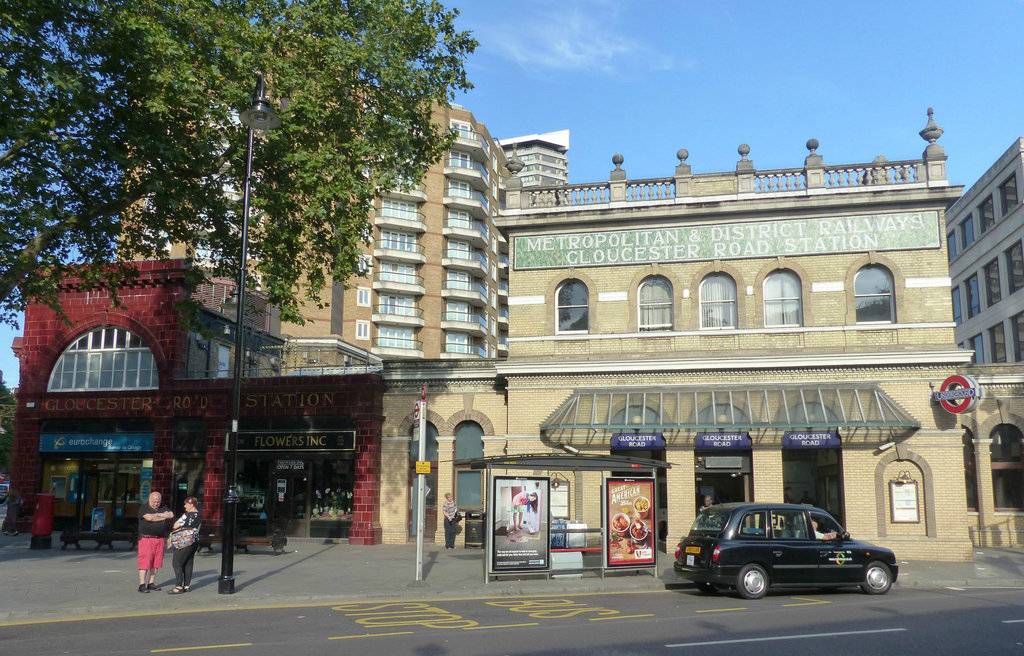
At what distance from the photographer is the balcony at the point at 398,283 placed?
2331 inches

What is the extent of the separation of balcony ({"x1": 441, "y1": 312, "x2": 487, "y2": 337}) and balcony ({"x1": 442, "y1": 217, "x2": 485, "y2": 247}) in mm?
5759

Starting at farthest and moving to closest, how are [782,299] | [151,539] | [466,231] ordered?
[466,231]
[782,299]
[151,539]

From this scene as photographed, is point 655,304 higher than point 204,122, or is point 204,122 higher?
point 204,122

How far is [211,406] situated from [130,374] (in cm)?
364

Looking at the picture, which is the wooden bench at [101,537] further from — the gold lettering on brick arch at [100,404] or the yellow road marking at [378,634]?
the yellow road marking at [378,634]

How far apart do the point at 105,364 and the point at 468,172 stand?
38620 millimetres

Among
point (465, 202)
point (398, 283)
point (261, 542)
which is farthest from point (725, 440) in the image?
Answer: point (465, 202)

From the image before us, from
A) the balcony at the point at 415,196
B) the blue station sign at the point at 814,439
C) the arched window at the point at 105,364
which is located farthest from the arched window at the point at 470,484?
the balcony at the point at 415,196

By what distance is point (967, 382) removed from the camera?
2134 cm

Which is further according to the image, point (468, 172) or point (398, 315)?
point (468, 172)

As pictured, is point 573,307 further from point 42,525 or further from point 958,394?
point 42,525

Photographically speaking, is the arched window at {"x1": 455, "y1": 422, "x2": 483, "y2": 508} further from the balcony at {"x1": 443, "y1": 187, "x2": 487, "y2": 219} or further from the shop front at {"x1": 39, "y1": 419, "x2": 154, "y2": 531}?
the balcony at {"x1": 443, "y1": 187, "x2": 487, "y2": 219}

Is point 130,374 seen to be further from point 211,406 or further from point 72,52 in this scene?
point 72,52

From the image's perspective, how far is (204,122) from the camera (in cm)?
1983
